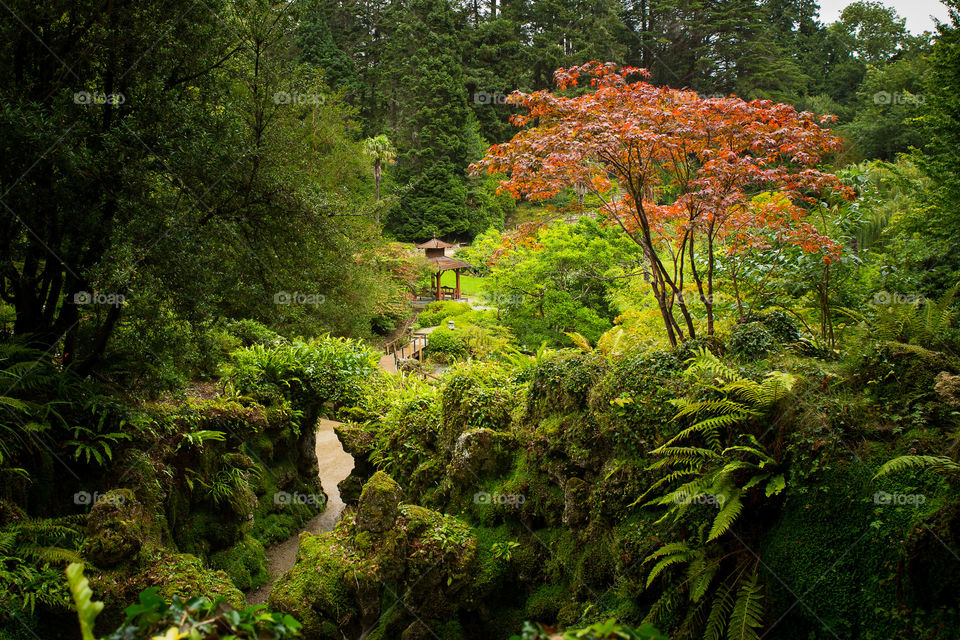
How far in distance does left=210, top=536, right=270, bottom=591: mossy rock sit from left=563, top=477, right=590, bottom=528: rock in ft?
17.1

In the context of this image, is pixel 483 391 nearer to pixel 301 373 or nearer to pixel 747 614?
pixel 747 614

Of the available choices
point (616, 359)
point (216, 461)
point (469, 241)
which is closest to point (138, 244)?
point (216, 461)

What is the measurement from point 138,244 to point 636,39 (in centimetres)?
4463

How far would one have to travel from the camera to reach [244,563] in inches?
333

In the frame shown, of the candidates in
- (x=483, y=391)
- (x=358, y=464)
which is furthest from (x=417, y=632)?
(x=358, y=464)

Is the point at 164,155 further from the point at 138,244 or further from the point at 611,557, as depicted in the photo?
the point at 611,557

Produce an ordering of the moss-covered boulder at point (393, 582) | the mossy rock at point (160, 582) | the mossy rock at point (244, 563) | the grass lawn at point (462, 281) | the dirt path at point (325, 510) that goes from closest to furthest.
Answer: the mossy rock at point (160, 582) → the moss-covered boulder at point (393, 582) → the mossy rock at point (244, 563) → the dirt path at point (325, 510) → the grass lawn at point (462, 281)

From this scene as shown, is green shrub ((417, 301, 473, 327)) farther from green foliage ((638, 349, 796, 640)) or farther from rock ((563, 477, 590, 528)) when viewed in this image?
green foliage ((638, 349, 796, 640))

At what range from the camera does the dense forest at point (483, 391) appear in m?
4.12

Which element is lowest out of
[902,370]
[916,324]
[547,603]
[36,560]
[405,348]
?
[405,348]

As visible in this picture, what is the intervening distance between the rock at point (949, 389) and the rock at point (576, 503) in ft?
9.94

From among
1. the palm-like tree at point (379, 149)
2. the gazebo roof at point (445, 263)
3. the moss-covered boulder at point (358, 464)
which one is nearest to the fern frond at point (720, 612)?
the moss-covered boulder at point (358, 464)

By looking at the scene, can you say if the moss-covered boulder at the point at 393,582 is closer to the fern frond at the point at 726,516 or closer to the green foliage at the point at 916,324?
the fern frond at the point at 726,516

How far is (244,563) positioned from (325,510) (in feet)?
9.58
